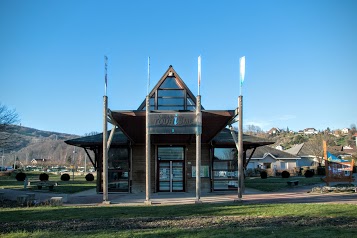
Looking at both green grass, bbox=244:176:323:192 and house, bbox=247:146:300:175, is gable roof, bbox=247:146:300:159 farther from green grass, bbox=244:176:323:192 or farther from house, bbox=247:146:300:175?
green grass, bbox=244:176:323:192

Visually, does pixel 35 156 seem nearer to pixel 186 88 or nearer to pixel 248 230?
pixel 186 88

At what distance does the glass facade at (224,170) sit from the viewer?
23.8 meters

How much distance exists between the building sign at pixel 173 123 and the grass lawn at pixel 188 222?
476 cm

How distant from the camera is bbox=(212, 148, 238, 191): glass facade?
23.8m

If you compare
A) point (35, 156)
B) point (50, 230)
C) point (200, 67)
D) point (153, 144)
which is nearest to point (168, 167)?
point (153, 144)

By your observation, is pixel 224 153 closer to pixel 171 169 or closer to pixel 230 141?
pixel 230 141

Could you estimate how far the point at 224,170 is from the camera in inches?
939

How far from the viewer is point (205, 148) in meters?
23.7

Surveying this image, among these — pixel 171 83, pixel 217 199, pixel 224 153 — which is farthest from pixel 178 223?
pixel 224 153

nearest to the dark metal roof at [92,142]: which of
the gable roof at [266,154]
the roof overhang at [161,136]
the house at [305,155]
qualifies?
the roof overhang at [161,136]

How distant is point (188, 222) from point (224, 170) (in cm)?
1367

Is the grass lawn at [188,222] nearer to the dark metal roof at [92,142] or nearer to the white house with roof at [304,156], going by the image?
the dark metal roof at [92,142]

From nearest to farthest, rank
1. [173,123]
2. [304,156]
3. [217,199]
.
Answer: [173,123]
[217,199]
[304,156]

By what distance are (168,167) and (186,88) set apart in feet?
16.9
